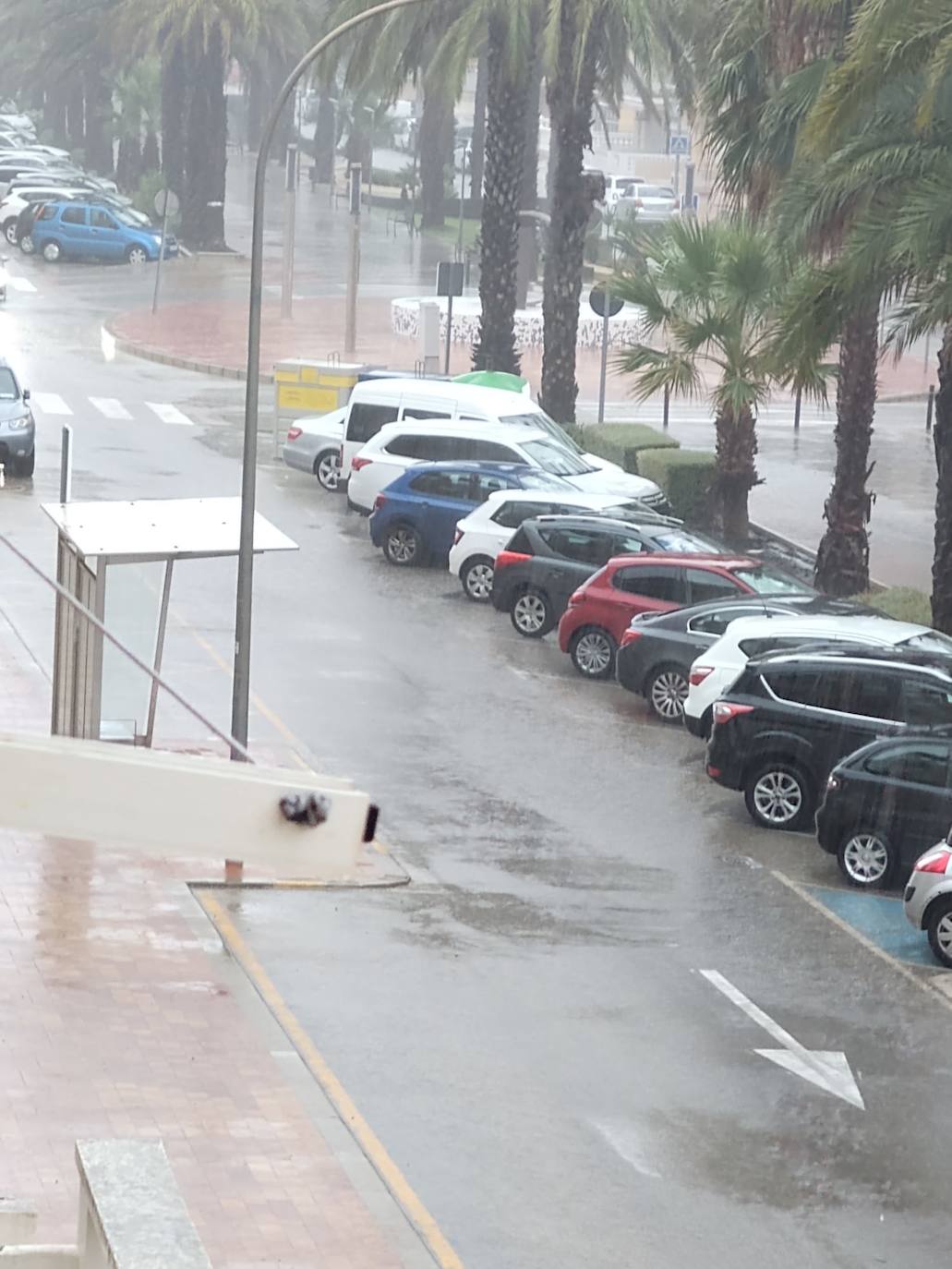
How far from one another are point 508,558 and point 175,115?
47434mm

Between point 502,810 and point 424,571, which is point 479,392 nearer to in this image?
point 424,571

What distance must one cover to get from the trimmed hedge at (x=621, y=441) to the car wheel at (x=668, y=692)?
1214 cm

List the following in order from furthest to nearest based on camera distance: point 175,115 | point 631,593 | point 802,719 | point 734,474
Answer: point 175,115 < point 734,474 < point 631,593 < point 802,719

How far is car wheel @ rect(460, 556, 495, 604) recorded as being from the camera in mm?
26938

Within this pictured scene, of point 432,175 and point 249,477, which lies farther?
point 432,175

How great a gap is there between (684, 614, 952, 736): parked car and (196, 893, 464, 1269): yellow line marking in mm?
5948

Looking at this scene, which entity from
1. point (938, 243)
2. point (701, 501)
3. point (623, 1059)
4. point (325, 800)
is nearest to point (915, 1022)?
point (623, 1059)

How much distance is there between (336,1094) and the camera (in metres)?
12.7

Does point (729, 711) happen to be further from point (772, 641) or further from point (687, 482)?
point (687, 482)

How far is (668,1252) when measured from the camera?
35.9 ft

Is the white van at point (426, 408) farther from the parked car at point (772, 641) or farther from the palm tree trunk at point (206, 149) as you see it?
the palm tree trunk at point (206, 149)

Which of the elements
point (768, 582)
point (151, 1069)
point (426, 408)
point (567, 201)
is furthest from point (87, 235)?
point (151, 1069)

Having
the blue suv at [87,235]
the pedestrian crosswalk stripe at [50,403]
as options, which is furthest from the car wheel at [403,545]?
the blue suv at [87,235]

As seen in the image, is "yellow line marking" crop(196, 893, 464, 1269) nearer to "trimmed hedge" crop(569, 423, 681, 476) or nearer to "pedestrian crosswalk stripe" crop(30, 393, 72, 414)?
"trimmed hedge" crop(569, 423, 681, 476)
